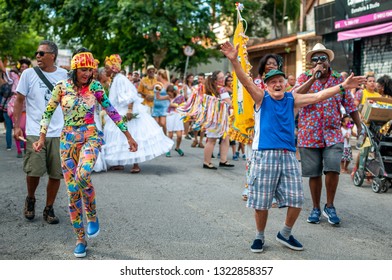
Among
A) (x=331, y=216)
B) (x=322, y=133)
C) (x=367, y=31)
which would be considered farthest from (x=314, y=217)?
(x=367, y=31)

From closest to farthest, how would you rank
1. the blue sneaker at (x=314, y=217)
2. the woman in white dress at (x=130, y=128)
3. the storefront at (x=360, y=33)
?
the blue sneaker at (x=314, y=217), the woman in white dress at (x=130, y=128), the storefront at (x=360, y=33)

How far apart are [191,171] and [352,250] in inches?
217

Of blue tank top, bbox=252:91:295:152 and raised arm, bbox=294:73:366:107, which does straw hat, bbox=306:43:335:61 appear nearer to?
raised arm, bbox=294:73:366:107

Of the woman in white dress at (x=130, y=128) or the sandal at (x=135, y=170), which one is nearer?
the woman in white dress at (x=130, y=128)

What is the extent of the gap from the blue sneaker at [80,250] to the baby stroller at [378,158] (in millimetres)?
5147

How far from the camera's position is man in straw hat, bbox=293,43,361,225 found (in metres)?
6.51

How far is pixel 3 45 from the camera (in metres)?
39.5

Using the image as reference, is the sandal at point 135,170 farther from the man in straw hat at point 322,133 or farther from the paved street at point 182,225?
the man in straw hat at point 322,133

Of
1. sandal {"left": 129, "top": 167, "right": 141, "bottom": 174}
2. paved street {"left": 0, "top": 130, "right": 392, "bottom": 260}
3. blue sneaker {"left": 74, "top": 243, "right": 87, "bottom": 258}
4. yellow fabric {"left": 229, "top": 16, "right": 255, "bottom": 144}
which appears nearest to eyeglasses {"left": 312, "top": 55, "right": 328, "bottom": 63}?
yellow fabric {"left": 229, "top": 16, "right": 255, "bottom": 144}

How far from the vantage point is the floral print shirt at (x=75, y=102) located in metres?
5.30

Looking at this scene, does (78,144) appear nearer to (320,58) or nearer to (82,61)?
(82,61)

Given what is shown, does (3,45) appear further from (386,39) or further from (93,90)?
(93,90)

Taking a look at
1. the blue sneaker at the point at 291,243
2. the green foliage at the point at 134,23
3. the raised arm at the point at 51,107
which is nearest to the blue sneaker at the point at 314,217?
the blue sneaker at the point at 291,243

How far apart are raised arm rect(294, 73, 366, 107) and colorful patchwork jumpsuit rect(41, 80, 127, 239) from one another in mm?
1841
